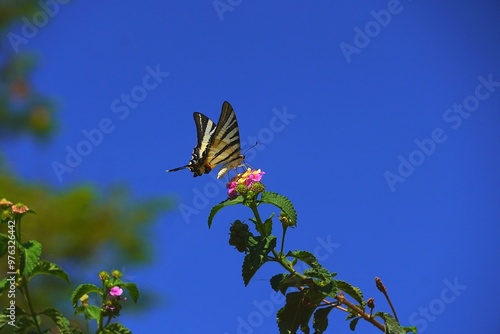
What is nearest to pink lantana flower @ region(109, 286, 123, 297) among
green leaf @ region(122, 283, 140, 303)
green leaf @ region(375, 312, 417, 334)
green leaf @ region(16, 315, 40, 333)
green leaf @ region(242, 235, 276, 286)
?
green leaf @ region(122, 283, 140, 303)

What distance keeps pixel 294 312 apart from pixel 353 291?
18cm

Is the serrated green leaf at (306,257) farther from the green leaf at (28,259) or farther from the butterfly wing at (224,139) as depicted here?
the butterfly wing at (224,139)

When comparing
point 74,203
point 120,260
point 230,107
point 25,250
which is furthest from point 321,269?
point 74,203

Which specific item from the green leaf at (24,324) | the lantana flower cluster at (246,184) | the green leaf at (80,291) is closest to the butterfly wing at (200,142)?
the lantana flower cluster at (246,184)

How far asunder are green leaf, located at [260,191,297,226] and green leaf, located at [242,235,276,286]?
0.08m

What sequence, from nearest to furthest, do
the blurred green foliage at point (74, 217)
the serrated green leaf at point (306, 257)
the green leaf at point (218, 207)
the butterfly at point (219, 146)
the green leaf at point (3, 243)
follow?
the green leaf at point (3, 243), the serrated green leaf at point (306, 257), the green leaf at point (218, 207), the butterfly at point (219, 146), the blurred green foliage at point (74, 217)

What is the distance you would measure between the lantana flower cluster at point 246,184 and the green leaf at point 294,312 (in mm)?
325

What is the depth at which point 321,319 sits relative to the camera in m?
1.70

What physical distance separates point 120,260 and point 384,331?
4.13m

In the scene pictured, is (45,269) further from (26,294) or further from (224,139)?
(224,139)

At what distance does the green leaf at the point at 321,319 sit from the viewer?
170 centimetres

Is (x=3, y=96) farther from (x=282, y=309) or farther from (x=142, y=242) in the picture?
(x=282, y=309)

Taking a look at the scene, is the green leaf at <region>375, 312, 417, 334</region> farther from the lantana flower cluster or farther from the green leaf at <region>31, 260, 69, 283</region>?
the green leaf at <region>31, 260, 69, 283</region>

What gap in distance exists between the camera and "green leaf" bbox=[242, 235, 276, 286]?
1.61 m
